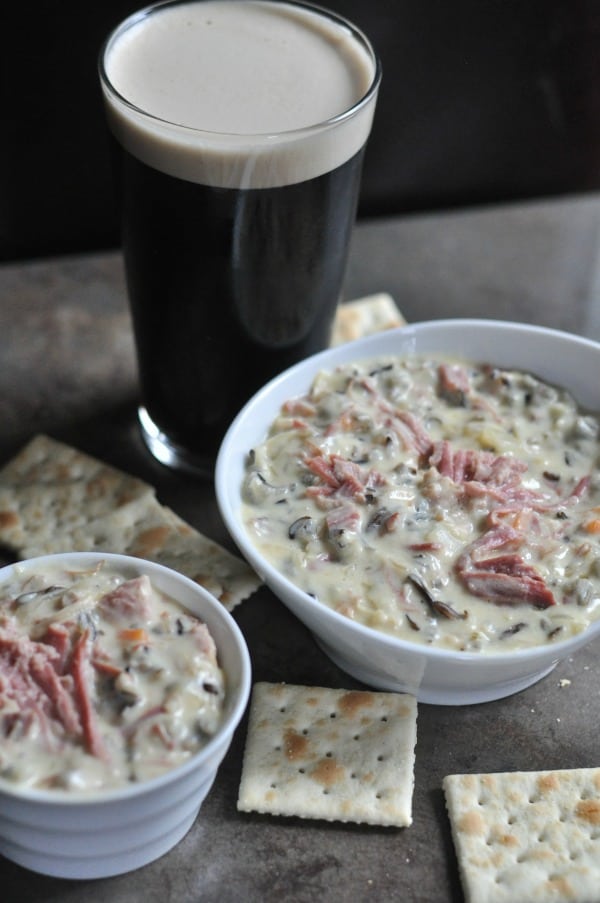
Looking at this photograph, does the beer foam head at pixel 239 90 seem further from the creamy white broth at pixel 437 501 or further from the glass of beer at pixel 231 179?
the creamy white broth at pixel 437 501

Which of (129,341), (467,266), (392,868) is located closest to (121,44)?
(129,341)

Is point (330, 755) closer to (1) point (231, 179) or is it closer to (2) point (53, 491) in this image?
(2) point (53, 491)

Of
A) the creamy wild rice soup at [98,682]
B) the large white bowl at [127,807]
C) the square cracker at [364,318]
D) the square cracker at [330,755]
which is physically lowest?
the square cracker at [330,755]

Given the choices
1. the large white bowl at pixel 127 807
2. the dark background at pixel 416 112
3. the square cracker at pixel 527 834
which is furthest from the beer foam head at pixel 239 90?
the square cracker at pixel 527 834

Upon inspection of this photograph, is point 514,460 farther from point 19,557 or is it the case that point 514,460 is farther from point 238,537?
point 19,557

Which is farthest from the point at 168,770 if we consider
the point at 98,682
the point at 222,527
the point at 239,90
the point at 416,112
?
the point at 416,112
